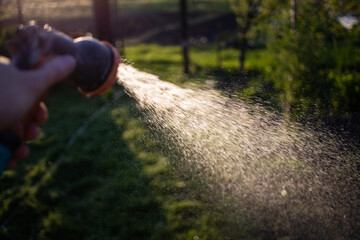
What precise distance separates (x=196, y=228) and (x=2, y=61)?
2.04m

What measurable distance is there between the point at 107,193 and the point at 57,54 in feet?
7.45

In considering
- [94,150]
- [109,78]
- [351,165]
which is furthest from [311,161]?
[94,150]

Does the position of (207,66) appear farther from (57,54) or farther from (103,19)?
(57,54)

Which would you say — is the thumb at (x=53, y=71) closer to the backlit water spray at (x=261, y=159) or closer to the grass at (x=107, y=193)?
the backlit water spray at (x=261, y=159)

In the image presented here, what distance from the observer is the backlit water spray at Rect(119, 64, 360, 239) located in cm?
268

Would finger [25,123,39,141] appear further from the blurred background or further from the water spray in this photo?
the blurred background

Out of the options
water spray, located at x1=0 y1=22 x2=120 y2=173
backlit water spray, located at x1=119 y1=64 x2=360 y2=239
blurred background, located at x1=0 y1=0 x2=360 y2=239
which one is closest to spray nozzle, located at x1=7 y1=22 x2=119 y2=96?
water spray, located at x1=0 y1=22 x2=120 y2=173

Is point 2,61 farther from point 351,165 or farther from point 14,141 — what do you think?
point 351,165

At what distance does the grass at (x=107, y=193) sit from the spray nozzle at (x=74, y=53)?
1654 mm

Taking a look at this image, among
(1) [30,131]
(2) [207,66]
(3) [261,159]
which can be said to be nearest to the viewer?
(1) [30,131]

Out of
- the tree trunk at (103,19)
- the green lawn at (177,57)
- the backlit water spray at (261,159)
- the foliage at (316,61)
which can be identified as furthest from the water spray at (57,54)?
the green lawn at (177,57)

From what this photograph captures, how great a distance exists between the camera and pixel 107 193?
3.50 meters

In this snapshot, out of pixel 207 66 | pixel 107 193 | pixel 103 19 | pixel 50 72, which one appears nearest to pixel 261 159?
pixel 107 193

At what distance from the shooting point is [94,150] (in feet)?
14.2
